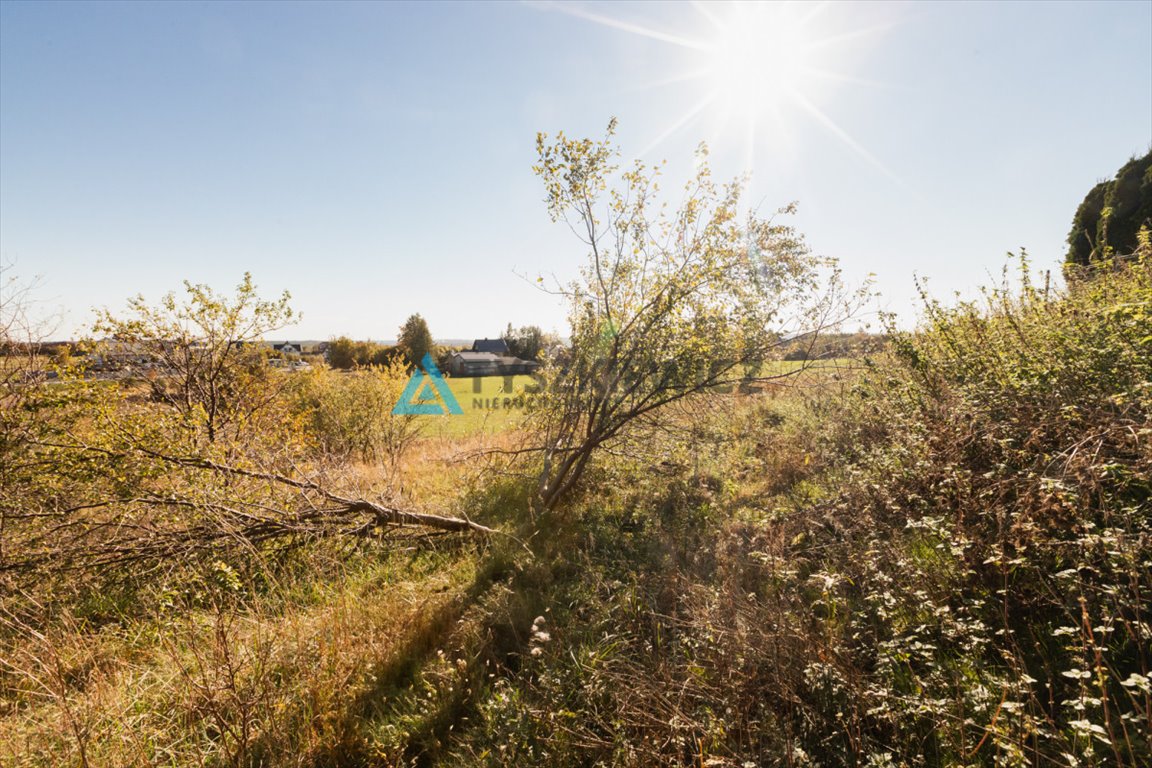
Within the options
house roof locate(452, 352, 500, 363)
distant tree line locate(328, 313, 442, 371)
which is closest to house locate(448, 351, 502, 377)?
house roof locate(452, 352, 500, 363)

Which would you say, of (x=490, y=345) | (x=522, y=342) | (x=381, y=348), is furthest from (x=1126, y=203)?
(x=490, y=345)

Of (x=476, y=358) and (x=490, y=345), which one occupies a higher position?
(x=490, y=345)

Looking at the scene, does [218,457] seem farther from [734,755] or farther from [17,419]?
[734,755]

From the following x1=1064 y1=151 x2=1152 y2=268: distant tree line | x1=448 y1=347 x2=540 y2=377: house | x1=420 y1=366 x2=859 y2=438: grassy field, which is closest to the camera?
x1=420 y1=366 x2=859 y2=438: grassy field

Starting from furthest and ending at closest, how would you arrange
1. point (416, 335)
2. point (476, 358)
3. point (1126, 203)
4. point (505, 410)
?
point (476, 358) < point (416, 335) < point (1126, 203) < point (505, 410)

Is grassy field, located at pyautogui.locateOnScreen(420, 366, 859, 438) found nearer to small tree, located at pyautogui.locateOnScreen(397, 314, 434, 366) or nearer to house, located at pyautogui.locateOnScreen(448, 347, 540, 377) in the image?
small tree, located at pyautogui.locateOnScreen(397, 314, 434, 366)

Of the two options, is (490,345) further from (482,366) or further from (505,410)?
(505,410)

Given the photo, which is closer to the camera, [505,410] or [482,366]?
[505,410]

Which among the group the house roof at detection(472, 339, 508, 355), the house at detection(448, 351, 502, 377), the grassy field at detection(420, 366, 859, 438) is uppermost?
the house roof at detection(472, 339, 508, 355)

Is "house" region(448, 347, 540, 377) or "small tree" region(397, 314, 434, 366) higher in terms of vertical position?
"small tree" region(397, 314, 434, 366)

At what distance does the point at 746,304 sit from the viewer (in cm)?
564

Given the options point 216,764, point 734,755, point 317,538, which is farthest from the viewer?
point 317,538

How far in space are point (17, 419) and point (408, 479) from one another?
499 centimetres

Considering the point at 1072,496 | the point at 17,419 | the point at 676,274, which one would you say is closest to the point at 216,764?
the point at 17,419
